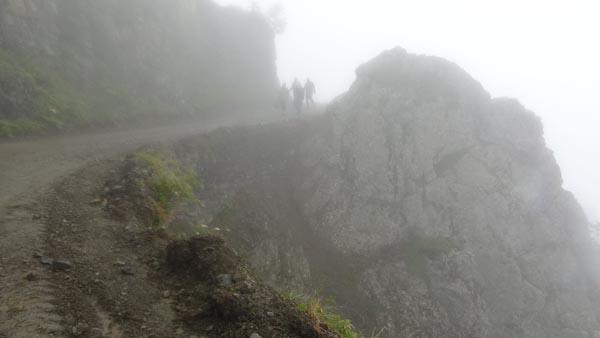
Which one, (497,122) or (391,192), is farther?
(497,122)

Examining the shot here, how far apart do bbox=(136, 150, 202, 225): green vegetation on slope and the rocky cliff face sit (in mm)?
3609

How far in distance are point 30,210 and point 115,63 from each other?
23.6 meters

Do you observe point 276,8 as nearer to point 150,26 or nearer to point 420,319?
point 150,26

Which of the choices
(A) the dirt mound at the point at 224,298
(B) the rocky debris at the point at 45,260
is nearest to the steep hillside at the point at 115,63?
(B) the rocky debris at the point at 45,260

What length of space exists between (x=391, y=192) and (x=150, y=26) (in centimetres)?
2510

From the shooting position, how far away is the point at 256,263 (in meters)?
25.1

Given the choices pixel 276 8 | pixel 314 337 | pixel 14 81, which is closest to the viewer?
pixel 314 337

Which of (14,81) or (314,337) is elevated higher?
(14,81)

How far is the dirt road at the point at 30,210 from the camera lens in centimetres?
787

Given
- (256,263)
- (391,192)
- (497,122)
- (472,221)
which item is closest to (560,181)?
(497,122)

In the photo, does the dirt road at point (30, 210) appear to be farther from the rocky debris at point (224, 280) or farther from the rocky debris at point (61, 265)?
the rocky debris at point (224, 280)

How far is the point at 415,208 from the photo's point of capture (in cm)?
3528

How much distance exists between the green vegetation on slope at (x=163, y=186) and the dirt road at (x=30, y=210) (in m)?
1.85

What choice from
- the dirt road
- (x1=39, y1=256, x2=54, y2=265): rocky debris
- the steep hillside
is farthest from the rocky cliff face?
(x1=39, y1=256, x2=54, y2=265): rocky debris
